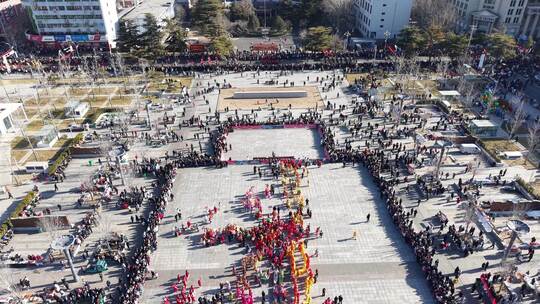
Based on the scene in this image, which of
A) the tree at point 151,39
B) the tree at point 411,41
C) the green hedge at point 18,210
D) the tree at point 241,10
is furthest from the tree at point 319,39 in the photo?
the green hedge at point 18,210

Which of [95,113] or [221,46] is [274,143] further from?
[221,46]

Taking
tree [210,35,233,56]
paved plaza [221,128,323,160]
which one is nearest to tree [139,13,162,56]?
tree [210,35,233,56]

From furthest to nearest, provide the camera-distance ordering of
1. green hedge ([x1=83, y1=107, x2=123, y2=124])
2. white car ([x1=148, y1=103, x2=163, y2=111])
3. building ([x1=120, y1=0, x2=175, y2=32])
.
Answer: building ([x1=120, y1=0, x2=175, y2=32]) → white car ([x1=148, y1=103, x2=163, y2=111]) → green hedge ([x1=83, y1=107, x2=123, y2=124])

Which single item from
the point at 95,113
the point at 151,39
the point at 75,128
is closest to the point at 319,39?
the point at 151,39

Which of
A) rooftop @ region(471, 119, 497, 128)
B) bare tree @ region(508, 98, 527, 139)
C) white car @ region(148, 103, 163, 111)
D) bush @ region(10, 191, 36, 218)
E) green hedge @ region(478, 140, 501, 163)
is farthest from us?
white car @ region(148, 103, 163, 111)

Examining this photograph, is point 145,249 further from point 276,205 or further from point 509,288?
point 509,288

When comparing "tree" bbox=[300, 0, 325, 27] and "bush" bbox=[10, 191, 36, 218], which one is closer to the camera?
"bush" bbox=[10, 191, 36, 218]

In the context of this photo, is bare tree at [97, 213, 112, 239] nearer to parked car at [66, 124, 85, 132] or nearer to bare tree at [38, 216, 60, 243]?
bare tree at [38, 216, 60, 243]
